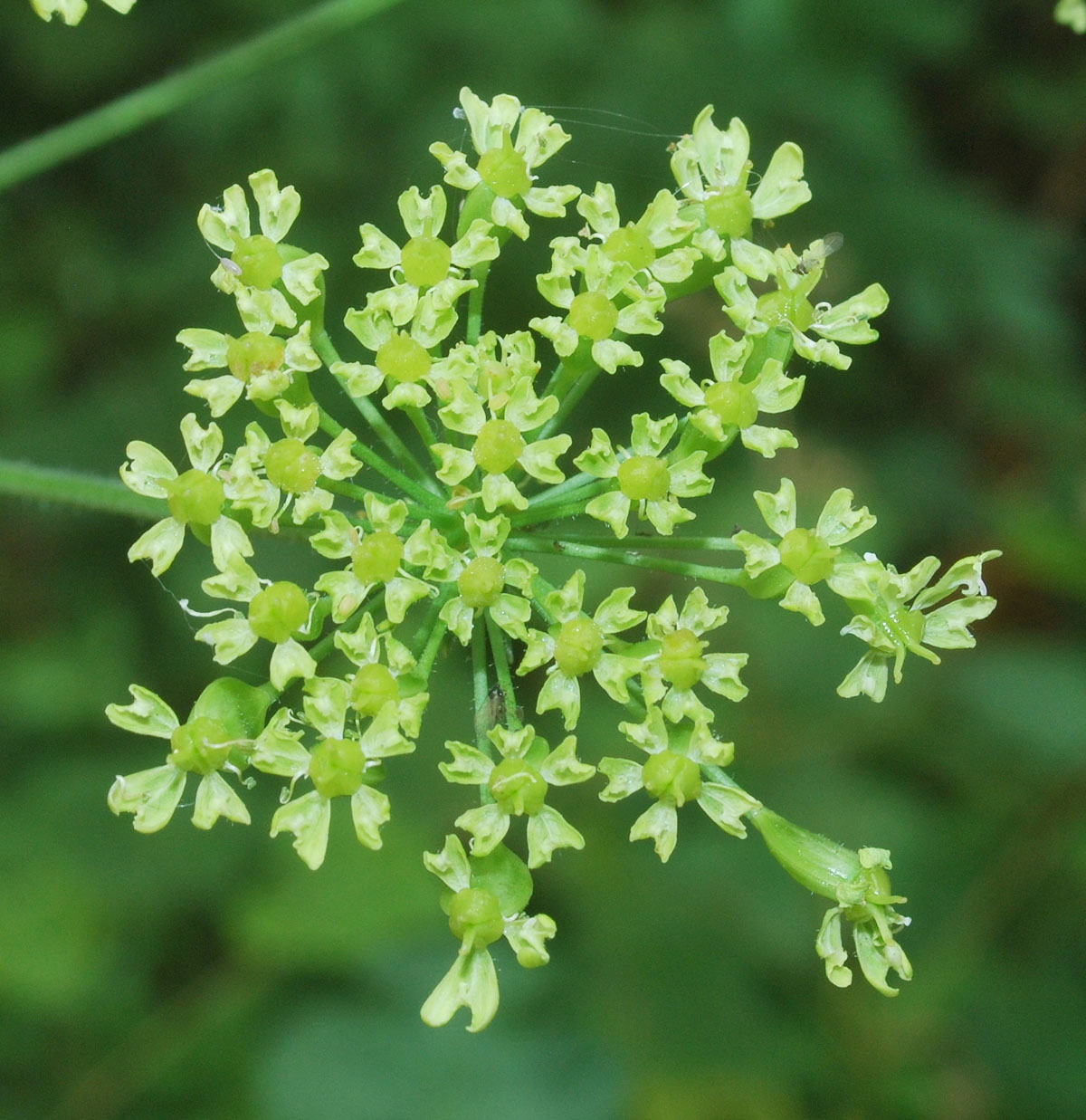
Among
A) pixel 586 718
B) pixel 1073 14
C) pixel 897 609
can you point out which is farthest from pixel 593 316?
pixel 586 718

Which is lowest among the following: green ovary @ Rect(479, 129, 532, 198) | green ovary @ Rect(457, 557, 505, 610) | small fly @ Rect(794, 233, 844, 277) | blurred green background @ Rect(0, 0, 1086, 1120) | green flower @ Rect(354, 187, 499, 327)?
blurred green background @ Rect(0, 0, 1086, 1120)

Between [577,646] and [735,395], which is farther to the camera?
[735,395]

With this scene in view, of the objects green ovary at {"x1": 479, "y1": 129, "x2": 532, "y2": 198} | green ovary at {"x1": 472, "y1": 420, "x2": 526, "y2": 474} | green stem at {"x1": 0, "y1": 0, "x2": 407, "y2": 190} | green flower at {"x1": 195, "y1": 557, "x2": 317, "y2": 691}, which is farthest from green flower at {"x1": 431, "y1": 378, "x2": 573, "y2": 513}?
green stem at {"x1": 0, "y1": 0, "x2": 407, "y2": 190}

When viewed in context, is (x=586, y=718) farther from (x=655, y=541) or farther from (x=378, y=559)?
(x=378, y=559)

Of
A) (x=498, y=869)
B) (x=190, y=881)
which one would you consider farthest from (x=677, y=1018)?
(x=498, y=869)

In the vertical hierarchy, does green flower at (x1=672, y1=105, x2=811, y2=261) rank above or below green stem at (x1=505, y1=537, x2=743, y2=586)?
above

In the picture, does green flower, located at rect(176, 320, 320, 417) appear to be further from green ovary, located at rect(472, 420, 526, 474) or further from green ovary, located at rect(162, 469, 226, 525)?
green ovary, located at rect(472, 420, 526, 474)

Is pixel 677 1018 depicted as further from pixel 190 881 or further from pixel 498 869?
pixel 498 869
